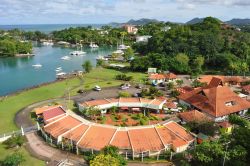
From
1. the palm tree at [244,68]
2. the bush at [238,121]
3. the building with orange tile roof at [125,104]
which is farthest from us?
the palm tree at [244,68]

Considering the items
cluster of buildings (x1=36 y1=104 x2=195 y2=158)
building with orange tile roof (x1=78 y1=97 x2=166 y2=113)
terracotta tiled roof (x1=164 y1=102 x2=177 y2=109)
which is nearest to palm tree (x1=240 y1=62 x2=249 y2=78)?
terracotta tiled roof (x1=164 y1=102 x2=177 y2=109)

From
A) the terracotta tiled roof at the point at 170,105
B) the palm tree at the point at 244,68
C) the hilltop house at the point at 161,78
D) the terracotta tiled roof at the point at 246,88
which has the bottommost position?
the terracotta tiled roof at the point at 170,105

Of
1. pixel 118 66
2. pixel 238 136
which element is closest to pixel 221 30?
pixel 118 66

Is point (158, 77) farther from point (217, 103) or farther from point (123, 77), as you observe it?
point (217, 103)

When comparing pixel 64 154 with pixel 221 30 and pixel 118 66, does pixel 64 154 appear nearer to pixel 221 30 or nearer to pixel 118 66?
pixel 118 66

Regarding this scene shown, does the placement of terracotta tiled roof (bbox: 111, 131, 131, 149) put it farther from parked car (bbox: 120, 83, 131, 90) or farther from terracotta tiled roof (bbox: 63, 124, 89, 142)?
parked car (bbox: 120, 83, 131, 90)


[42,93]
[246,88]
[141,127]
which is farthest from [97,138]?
[246,88]

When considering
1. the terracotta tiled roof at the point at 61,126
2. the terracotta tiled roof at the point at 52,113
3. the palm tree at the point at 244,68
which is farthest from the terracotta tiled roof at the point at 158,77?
the terracotta tiled roof at the point at 61,126

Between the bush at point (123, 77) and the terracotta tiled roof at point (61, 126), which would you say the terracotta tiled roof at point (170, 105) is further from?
the bush at point (123, 77)
